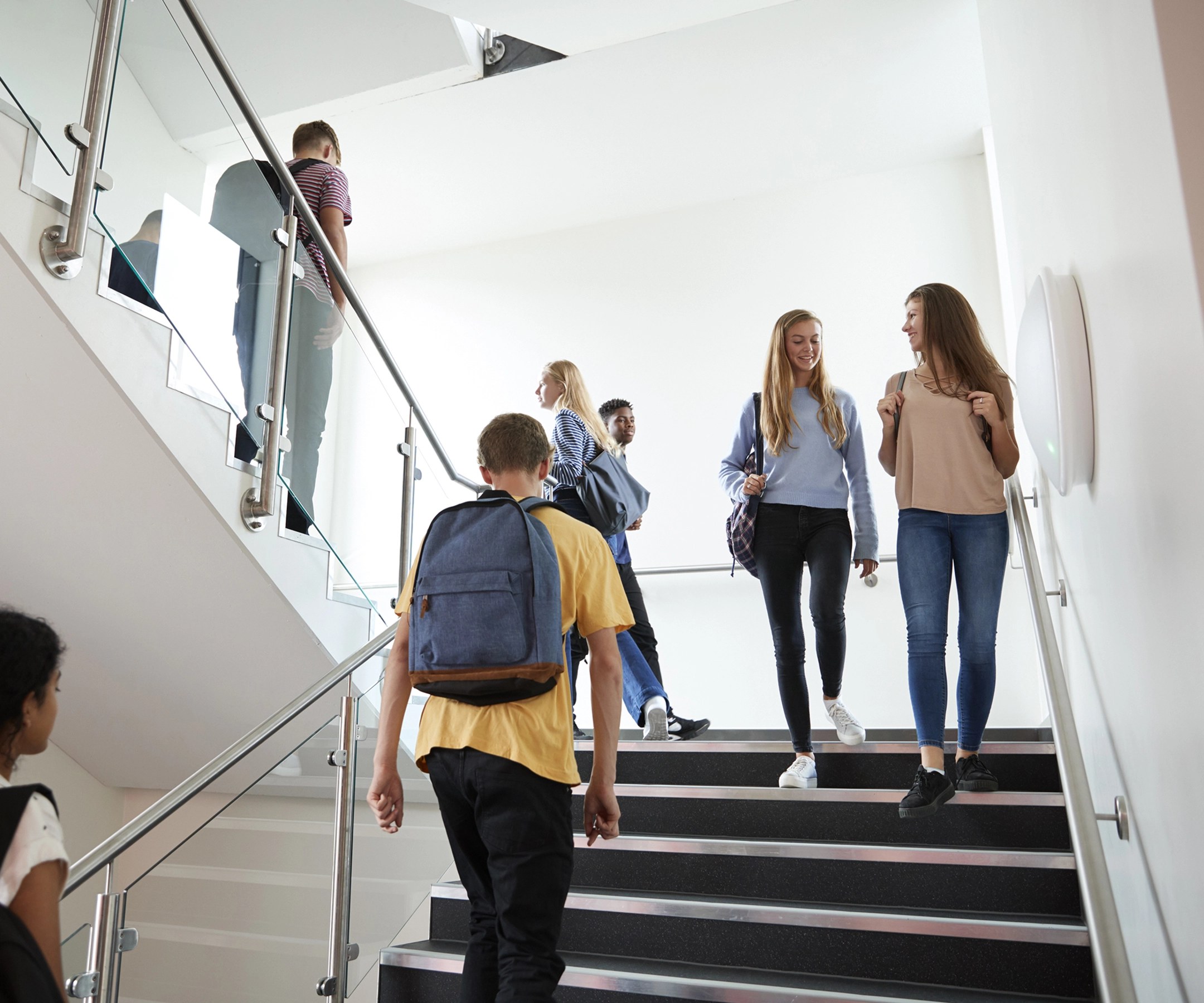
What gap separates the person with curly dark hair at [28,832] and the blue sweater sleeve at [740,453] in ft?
7.26

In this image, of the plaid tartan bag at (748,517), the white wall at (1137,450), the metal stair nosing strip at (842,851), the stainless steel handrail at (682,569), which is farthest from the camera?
the stainless steel handrail at (682,569)

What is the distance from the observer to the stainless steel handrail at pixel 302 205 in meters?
2.95

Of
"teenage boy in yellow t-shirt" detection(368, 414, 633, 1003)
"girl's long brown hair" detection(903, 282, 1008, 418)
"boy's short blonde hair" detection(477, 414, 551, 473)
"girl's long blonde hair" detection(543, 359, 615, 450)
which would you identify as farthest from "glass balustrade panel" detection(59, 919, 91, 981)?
"girl's long brown hair" detection(903, 282, 1008, 418)

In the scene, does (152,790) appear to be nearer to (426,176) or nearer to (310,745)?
(310,745)

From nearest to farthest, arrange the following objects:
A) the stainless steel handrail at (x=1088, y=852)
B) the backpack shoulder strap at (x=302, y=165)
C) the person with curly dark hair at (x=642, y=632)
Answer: the stainless steel handrail at (x=1088, y=852)
the backpack shoulder strap at (x=302, y=165)
the person with curly dark hair at (x=642, y=632)

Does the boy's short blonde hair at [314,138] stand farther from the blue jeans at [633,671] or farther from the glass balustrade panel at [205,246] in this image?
the blue jeans at [633,671]

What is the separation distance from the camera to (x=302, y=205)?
326 centimetres

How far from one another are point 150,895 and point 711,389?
467 centimetres

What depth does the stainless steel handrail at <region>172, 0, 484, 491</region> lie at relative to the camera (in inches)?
116

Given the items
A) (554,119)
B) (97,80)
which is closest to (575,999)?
(97,80)

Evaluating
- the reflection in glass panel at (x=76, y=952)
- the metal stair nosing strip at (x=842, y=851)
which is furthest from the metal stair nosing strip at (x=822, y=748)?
the reflection in glass panel at (x=76, y=952)

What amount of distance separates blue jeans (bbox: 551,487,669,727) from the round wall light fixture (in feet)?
6.09

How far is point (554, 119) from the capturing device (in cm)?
571

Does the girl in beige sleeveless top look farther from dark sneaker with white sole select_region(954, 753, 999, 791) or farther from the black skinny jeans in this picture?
the black skinny jeans
